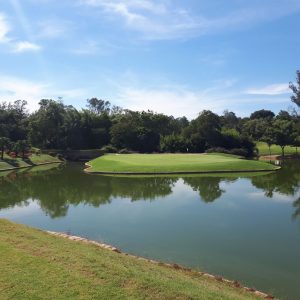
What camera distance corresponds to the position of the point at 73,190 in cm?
3838

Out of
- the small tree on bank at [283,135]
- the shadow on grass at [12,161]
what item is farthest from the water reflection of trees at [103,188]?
the small tree on bank at [283,135]

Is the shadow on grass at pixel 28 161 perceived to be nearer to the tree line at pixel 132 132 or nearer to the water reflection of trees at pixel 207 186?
the tree line at pixel 132 132

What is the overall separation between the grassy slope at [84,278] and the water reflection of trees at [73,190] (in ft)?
47.2

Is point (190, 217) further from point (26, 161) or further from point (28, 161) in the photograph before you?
point (28, 161)

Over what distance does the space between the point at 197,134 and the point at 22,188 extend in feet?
159

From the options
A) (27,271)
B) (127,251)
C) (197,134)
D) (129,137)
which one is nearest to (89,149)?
(129,137)

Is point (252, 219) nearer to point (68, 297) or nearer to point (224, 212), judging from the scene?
point (224, 212)

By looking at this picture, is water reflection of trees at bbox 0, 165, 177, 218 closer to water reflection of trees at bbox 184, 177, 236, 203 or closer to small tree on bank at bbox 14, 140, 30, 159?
water reflection of trees at bbox 184, 177, 236, 203

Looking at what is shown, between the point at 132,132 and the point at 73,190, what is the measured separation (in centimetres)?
Answer: 5464

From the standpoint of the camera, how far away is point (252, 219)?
77.0 ft

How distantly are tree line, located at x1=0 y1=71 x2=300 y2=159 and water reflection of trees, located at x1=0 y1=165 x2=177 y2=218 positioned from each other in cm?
2454

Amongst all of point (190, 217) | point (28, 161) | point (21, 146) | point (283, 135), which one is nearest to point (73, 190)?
point (190, 217)

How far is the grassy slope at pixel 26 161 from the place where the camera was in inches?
2505

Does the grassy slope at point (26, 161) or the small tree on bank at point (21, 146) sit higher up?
the small tree on bank at point (21, 146)
